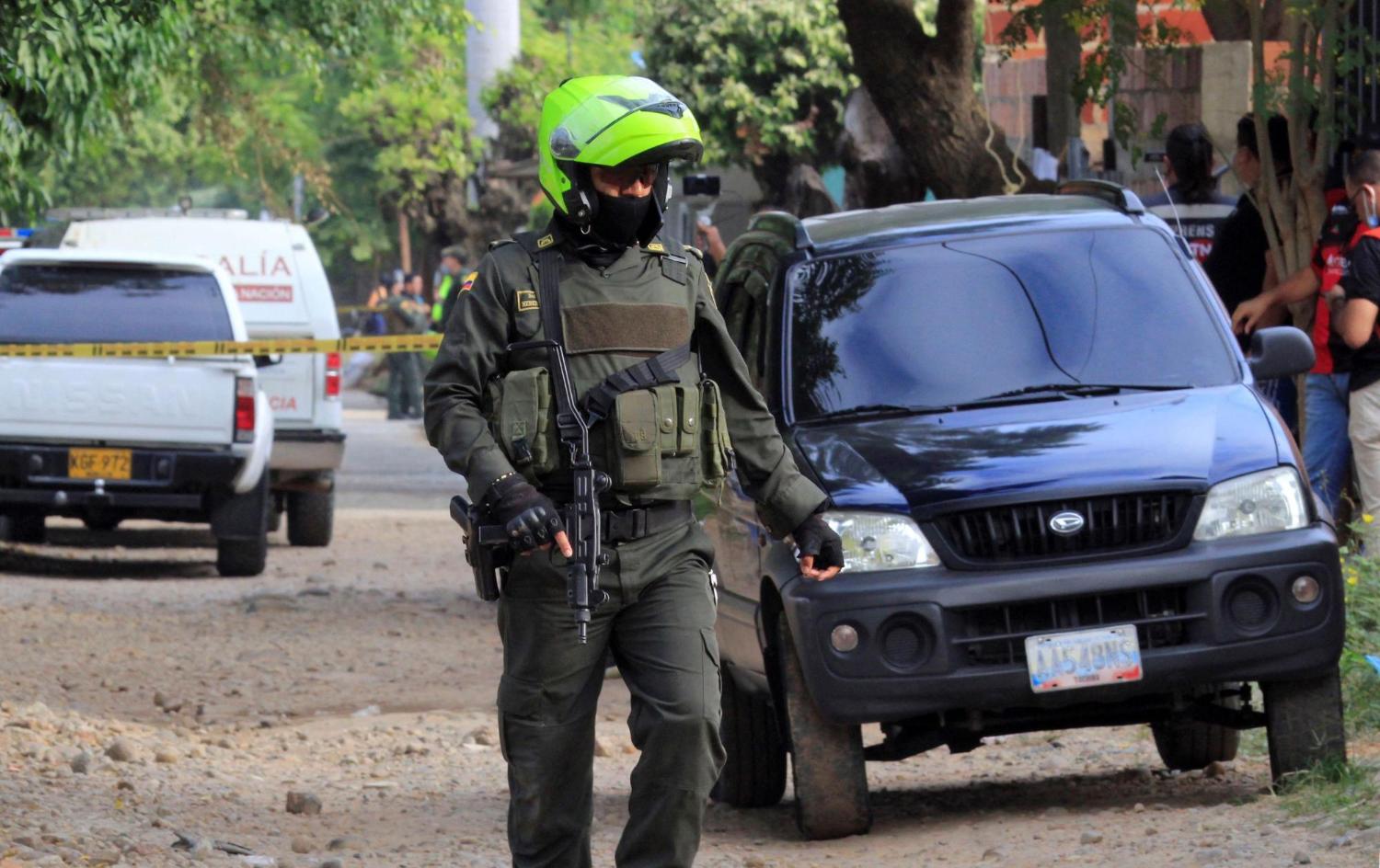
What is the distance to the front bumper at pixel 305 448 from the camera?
1633 centimetres

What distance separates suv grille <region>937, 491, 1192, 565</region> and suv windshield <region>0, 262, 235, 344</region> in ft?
30.3

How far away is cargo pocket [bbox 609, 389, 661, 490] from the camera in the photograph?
486 centimetres

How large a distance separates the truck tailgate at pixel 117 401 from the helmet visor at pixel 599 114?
31.2ft

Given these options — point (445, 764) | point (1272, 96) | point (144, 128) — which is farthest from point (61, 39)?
point (144, 128)

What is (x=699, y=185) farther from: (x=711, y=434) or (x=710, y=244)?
(x=711, y=434)

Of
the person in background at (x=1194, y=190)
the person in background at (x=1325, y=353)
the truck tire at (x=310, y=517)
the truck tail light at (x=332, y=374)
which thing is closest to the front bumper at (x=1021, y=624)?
the person in background at (x=1325, y=353)

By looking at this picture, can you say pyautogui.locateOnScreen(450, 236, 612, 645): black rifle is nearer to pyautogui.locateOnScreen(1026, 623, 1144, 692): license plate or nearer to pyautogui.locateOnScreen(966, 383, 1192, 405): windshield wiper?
pyautogui.locateOnScreen(1026, 623, 1144, 692): license plate

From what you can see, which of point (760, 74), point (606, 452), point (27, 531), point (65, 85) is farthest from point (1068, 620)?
point (760, 74)

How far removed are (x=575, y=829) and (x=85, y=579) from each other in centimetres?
1039

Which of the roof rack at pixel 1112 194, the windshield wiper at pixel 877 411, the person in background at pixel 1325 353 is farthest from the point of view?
the person in background at pixel 1325 353

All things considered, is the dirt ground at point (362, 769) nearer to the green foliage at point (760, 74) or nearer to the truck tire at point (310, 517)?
the truck tire at point (310, 517)

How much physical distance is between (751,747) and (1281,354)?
200cm

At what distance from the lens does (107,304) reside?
48.0 feet

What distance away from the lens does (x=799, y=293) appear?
743 centimetres
